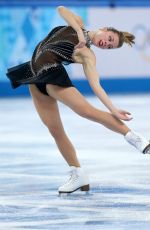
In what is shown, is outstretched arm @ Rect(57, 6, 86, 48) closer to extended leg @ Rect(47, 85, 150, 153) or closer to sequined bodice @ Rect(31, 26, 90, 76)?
sequined bodice @ Rect(31, 26, 90, 76)

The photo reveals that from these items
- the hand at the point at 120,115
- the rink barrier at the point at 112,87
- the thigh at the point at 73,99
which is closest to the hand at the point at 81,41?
the thigh at the point at 73,99

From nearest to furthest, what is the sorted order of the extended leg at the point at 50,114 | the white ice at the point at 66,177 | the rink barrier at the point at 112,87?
1. the white ice at the point at 66,177
2. the extended leg at the point at 50,114
3. the rink barrier at the point at 112,87

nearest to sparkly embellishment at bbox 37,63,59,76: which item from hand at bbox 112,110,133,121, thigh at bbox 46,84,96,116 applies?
thigh at bbox 46,84,96,116

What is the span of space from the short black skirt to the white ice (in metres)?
0.72

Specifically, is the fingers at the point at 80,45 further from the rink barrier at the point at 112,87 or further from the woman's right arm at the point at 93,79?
the rink barrier at the point at 112,87

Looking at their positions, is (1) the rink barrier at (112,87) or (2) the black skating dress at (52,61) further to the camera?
(1) the rink barrier at (112,87)

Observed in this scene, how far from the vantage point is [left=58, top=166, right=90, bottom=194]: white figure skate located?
473 cm

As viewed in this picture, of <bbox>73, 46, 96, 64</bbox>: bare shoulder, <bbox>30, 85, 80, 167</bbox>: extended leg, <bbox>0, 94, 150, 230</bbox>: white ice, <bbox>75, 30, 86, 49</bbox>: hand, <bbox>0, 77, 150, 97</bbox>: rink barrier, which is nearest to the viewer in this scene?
<bbox>0, 94, 150, 230</bbox>: white ice

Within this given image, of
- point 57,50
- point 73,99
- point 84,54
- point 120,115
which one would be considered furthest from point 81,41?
point 120,115

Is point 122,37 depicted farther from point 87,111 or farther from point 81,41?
point 87,111

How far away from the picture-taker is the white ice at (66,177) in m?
3.93

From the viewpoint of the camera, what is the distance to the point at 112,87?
13477 mm

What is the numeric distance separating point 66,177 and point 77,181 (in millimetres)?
533

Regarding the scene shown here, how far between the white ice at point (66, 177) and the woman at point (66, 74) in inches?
12.5
